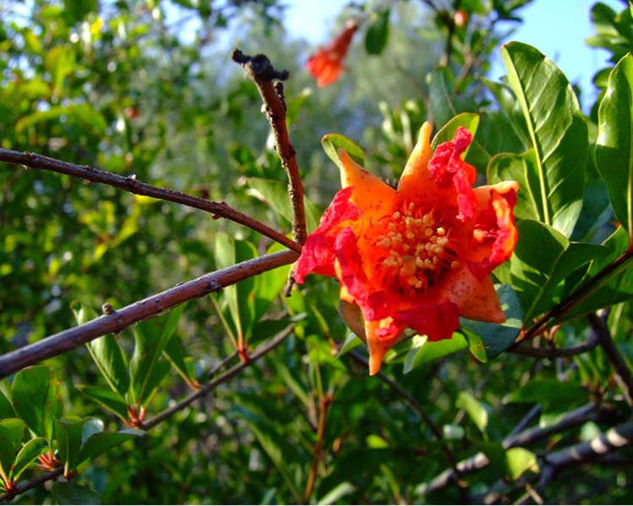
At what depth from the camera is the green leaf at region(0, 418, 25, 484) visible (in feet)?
2.28

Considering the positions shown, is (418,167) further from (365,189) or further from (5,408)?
(5,408)

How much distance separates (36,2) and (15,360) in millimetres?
2710

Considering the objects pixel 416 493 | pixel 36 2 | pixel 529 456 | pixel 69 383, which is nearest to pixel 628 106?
pixel 529 456

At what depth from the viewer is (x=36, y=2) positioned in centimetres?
266

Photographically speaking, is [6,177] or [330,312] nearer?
[330,312]

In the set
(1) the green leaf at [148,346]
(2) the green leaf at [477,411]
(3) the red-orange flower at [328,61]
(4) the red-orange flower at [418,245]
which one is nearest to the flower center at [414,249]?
(4) the red-orange flower at [418,245]

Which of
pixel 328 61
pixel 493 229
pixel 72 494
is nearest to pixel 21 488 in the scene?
pixel 72 494

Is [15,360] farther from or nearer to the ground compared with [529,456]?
farther from the ground

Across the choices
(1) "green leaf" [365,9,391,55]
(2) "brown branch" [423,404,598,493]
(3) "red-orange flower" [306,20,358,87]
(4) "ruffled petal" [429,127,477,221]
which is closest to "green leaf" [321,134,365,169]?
(4) "ruffled petal" [429,127,477,221]

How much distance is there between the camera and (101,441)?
0.79 metres

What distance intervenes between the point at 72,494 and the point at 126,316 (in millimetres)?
412

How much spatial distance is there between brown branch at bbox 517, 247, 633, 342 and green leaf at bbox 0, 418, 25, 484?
604 mm

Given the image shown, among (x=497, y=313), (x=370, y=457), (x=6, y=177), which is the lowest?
(x=370, y=457)

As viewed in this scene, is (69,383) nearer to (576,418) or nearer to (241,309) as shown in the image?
(241,309)
